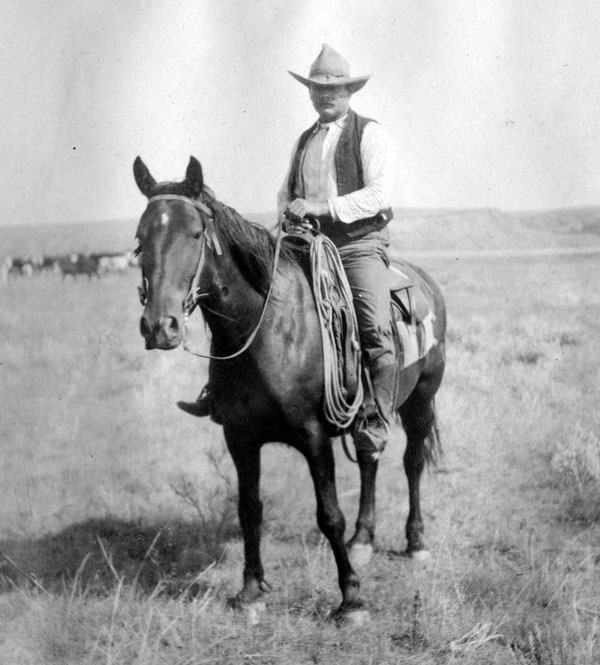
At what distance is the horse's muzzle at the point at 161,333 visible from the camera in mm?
3055

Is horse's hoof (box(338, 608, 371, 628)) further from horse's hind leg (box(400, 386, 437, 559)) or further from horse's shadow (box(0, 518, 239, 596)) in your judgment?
horse's hind leg (box(400, 386, 437, 559))

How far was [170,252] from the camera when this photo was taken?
3.15m

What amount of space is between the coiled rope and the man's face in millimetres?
836

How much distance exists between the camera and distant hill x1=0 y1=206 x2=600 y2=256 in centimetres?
→ 659

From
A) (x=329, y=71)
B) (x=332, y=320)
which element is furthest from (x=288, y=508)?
(x=329, y=71)

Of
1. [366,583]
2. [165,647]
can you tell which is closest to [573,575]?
[366,583]

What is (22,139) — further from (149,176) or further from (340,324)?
(340,324)

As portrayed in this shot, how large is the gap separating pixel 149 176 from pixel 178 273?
1.83 feet

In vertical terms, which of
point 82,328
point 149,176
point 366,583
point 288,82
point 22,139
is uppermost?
point 288,82

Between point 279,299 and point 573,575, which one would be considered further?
point 573,575

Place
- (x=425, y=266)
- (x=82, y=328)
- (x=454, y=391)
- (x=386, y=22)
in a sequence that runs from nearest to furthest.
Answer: (x=386, y=22) → (x=454, y=391) → (x=82, y=328) → (x=425, y=266)

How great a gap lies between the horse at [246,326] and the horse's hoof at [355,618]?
11 millimetres

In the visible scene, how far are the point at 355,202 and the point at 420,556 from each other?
8.59 ft

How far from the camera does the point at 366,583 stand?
4.61 meters
